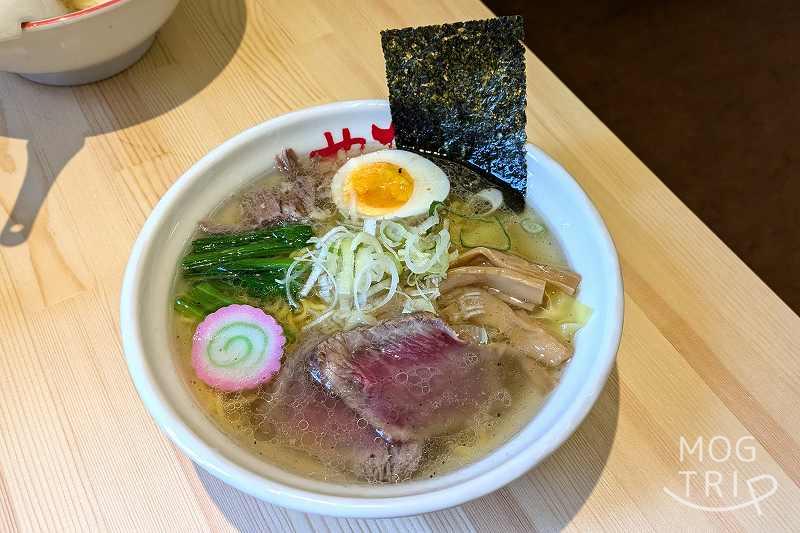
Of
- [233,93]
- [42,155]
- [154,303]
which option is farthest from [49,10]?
[154,303]

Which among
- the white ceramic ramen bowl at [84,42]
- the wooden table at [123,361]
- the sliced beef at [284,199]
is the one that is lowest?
the wooden table at [123,361]

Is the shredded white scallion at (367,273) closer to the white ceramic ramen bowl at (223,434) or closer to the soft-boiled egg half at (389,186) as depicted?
the soft-boiled egg half at (389,186)

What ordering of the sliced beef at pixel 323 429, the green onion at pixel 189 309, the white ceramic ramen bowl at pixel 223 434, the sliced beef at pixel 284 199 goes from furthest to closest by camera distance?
the sliced beef at pixel 284 199, the green onion at pixel 189 309, the sliced beef at pixel 323 429, the white ceramic ramen bowl at pixel 223 434

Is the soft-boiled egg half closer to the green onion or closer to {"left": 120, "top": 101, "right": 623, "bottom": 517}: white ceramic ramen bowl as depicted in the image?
{"left": 120, "top": 101, "right": 623, "bottom": 517}: white ceramic ramen bowl


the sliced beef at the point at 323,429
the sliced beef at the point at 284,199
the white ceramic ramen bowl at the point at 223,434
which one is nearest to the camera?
the white ceramic ramen bowl at the point at 223,434

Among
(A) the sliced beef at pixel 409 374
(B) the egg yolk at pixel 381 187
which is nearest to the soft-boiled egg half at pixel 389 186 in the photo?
(B) the egg yolk at pixel 381 187

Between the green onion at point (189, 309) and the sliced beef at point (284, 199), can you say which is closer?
the green onion at point (189, 309)

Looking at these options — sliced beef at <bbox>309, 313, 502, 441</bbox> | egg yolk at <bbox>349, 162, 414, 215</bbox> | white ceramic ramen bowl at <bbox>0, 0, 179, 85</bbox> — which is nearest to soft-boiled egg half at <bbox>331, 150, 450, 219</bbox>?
egg yolk at <bbox>349, 162, 414, 215</bbox>
